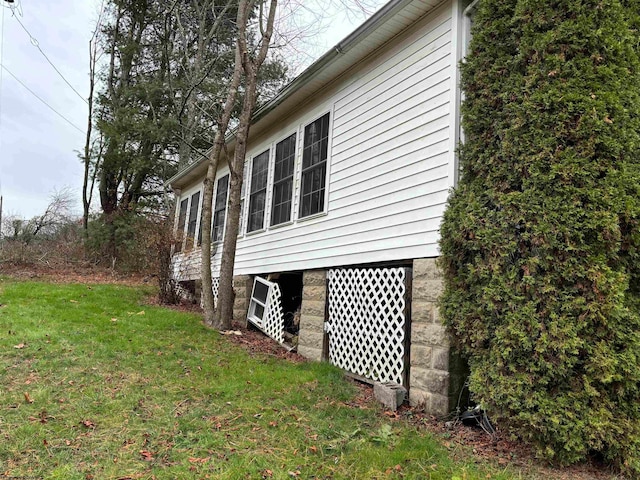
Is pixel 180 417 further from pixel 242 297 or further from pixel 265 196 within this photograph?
pixel 265 196

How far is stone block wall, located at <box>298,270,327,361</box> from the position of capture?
6.03m

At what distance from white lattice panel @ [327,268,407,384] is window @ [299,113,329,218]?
1351mm

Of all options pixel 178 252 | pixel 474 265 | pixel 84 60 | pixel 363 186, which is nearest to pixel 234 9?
pixel 84 60

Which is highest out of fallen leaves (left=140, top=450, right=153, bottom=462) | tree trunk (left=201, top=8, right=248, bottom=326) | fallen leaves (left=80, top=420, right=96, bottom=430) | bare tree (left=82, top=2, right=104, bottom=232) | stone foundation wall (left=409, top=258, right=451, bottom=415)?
bare tree (left=82, top=2, right=104, bottom=232)

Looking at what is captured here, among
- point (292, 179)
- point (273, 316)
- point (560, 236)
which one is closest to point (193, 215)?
point (292, 179)

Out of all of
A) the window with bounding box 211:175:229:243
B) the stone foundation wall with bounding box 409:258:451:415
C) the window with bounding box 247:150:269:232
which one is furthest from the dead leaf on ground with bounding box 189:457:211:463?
the window with bounding box 211:175:229:243

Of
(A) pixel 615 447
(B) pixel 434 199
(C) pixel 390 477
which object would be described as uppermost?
(B) pixel 434 199

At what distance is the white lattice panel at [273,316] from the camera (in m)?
7.26

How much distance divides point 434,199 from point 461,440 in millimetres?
2190

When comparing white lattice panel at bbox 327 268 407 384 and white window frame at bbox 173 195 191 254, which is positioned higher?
white window frame at bbox 173 195 191 254

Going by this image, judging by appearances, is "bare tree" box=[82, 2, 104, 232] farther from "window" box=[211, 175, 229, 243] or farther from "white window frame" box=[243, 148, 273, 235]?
"white window frame" box=[243, 148, 273, 235]

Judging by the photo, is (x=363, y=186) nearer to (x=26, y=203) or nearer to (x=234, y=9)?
(x=234, y=9)

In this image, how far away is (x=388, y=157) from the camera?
5195 mm

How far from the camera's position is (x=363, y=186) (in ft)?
18.4
